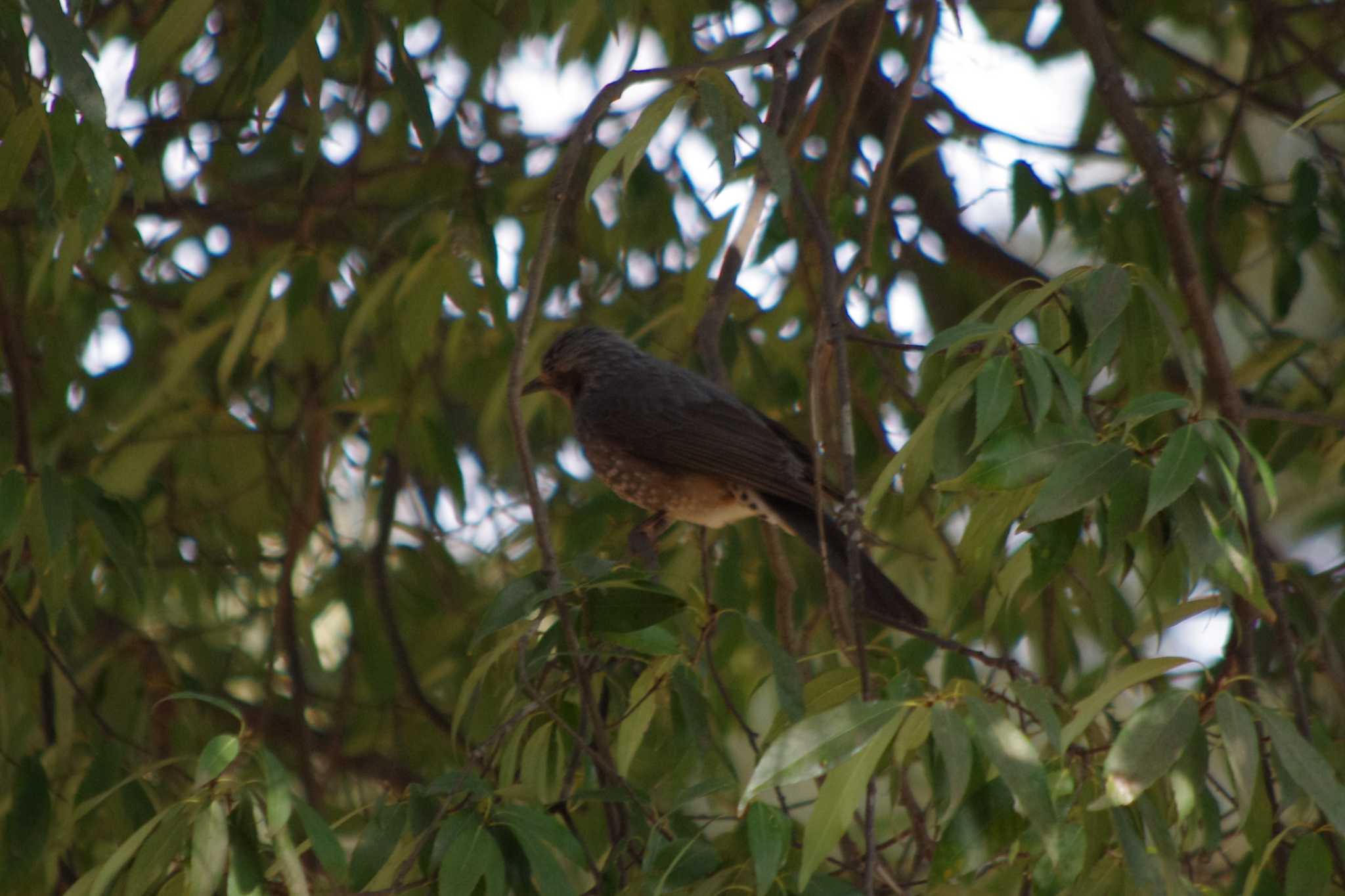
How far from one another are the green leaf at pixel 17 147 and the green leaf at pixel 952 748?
2091 mm

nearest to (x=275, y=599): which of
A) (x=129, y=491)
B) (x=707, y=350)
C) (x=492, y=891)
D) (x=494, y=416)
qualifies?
(x=129, y=491)

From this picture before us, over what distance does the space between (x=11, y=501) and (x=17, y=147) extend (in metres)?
0.76

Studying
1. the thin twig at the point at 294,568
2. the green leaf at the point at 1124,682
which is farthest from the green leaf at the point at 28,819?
the green leaf at the point at 1124,682

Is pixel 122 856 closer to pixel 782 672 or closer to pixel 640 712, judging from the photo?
pixel 640 712

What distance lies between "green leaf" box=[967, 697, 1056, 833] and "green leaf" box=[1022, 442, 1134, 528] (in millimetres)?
306

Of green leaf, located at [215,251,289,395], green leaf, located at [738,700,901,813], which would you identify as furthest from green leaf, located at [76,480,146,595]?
green leaf, located at [738,700,901,813]

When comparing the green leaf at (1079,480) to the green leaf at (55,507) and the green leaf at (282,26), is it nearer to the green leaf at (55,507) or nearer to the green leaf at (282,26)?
the green leaf at (282,26)

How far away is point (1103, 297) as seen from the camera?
102 inches

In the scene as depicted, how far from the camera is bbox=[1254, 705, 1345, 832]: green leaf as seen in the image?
7.14 ft

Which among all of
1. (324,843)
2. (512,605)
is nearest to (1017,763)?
(512,605)

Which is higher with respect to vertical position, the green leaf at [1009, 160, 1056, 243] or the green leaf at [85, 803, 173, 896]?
the green leaf at [1009, 160, 1056, 243]

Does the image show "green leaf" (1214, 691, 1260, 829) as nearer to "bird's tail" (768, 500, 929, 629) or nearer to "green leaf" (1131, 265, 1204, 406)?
"green leaf" (1131, 265, 1204, 406)

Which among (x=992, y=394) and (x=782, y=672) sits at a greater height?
(x=992, y=394)

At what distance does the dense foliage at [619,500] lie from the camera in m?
2.39
